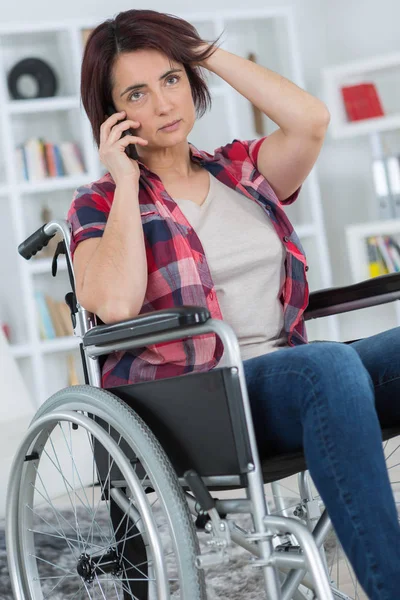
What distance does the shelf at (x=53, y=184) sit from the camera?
4078 millimetres

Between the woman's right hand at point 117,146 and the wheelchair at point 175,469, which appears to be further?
the woman's right hand at point 117,146

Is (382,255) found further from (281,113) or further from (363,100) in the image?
(281,113)

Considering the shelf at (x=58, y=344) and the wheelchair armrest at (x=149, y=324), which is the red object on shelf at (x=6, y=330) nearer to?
the shelf at (x=58, y=344)

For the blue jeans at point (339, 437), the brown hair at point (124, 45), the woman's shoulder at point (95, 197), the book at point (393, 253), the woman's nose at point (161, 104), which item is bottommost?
the blue jeans at point (339, 437)

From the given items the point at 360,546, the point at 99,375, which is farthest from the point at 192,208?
the point at 360,546

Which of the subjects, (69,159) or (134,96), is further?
(69,159)

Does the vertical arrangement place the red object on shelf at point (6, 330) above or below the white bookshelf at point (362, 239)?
below

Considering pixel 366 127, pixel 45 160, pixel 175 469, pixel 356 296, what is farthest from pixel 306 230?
pixel 175 469

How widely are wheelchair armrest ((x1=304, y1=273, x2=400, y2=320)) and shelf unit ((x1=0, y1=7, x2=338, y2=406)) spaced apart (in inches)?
102

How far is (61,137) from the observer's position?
4383 mm

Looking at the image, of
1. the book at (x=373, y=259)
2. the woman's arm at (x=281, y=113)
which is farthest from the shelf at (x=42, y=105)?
the woman's arm at (x=281, y=113)

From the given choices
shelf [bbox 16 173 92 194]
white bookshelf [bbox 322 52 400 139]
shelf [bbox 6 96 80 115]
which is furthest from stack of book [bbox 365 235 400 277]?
shelf [bbox 6 96 80 115]

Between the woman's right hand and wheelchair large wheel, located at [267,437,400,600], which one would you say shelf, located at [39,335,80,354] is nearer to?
wheelchair large wheel, located at [267,437,400,600]

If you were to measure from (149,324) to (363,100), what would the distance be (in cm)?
352
